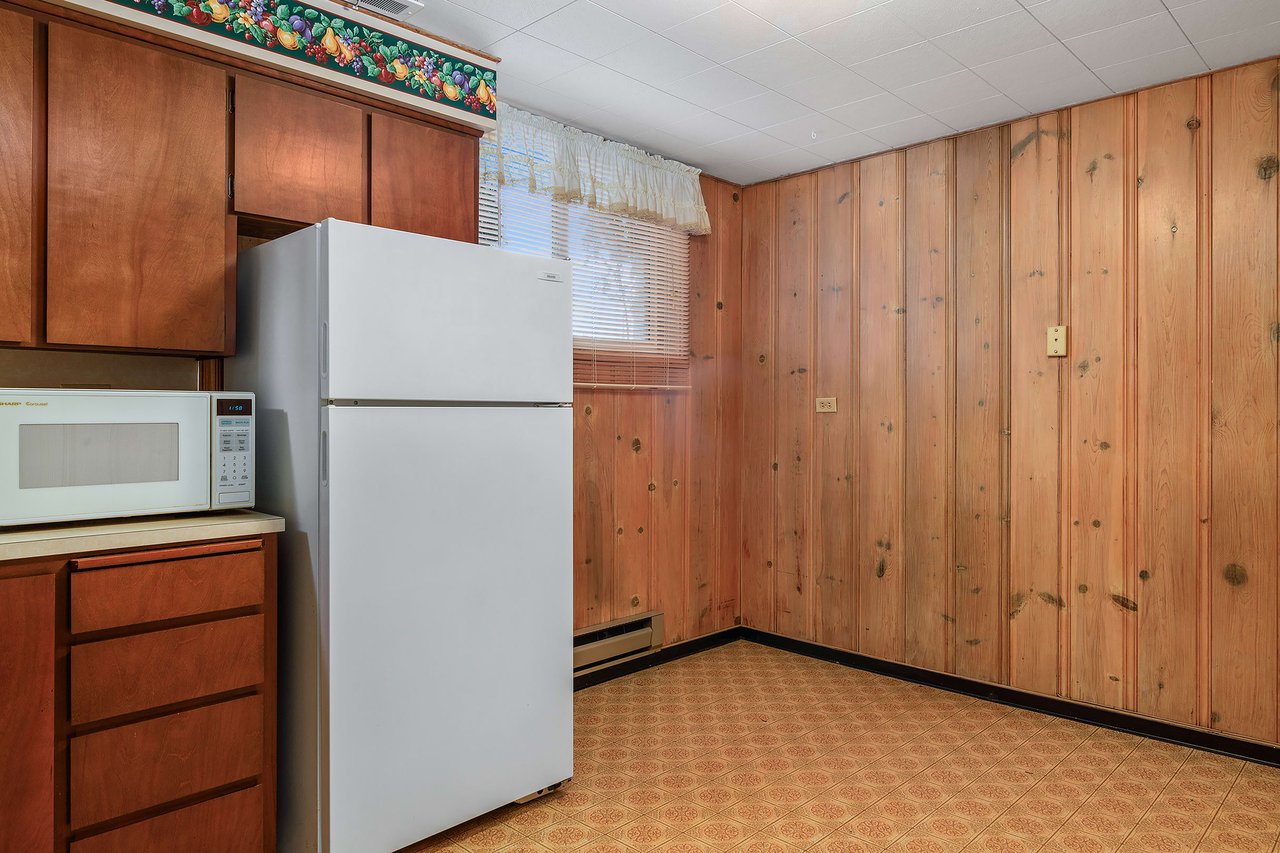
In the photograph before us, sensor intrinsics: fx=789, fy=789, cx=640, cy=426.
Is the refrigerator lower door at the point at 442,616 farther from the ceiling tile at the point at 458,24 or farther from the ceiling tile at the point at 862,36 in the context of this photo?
the ceiling tile at the point at 862,36

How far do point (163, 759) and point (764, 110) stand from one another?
2930mm

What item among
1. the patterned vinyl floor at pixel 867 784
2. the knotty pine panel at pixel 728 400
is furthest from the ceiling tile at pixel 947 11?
the patterned vinyl floor at pixel 867 784

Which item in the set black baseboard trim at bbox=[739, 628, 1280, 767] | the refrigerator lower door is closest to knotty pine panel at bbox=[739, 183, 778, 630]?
black baseboard trim at bbox=[739, 628, 1280, 767]

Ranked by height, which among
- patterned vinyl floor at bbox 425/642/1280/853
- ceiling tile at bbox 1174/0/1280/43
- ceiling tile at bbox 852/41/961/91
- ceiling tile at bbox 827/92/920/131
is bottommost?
patterned vinyl floor at bbox 425/642/1280/853

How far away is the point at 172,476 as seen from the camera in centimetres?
197

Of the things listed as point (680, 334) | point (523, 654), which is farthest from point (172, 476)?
point (680, 334)

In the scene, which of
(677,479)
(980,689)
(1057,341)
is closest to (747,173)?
(677,479)

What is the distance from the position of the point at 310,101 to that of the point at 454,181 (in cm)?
51

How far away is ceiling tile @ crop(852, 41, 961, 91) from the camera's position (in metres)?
2.65

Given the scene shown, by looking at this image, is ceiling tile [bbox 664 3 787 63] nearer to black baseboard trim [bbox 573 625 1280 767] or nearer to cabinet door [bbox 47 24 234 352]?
cabinet door [bbox 47 24 234 352]

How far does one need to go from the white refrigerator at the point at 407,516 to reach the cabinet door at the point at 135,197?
0.17 m

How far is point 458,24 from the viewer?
2.49 metres

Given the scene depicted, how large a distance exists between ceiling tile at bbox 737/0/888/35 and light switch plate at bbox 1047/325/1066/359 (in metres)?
1.51

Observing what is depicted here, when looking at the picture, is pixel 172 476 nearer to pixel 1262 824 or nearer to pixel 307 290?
pixel 307 290
